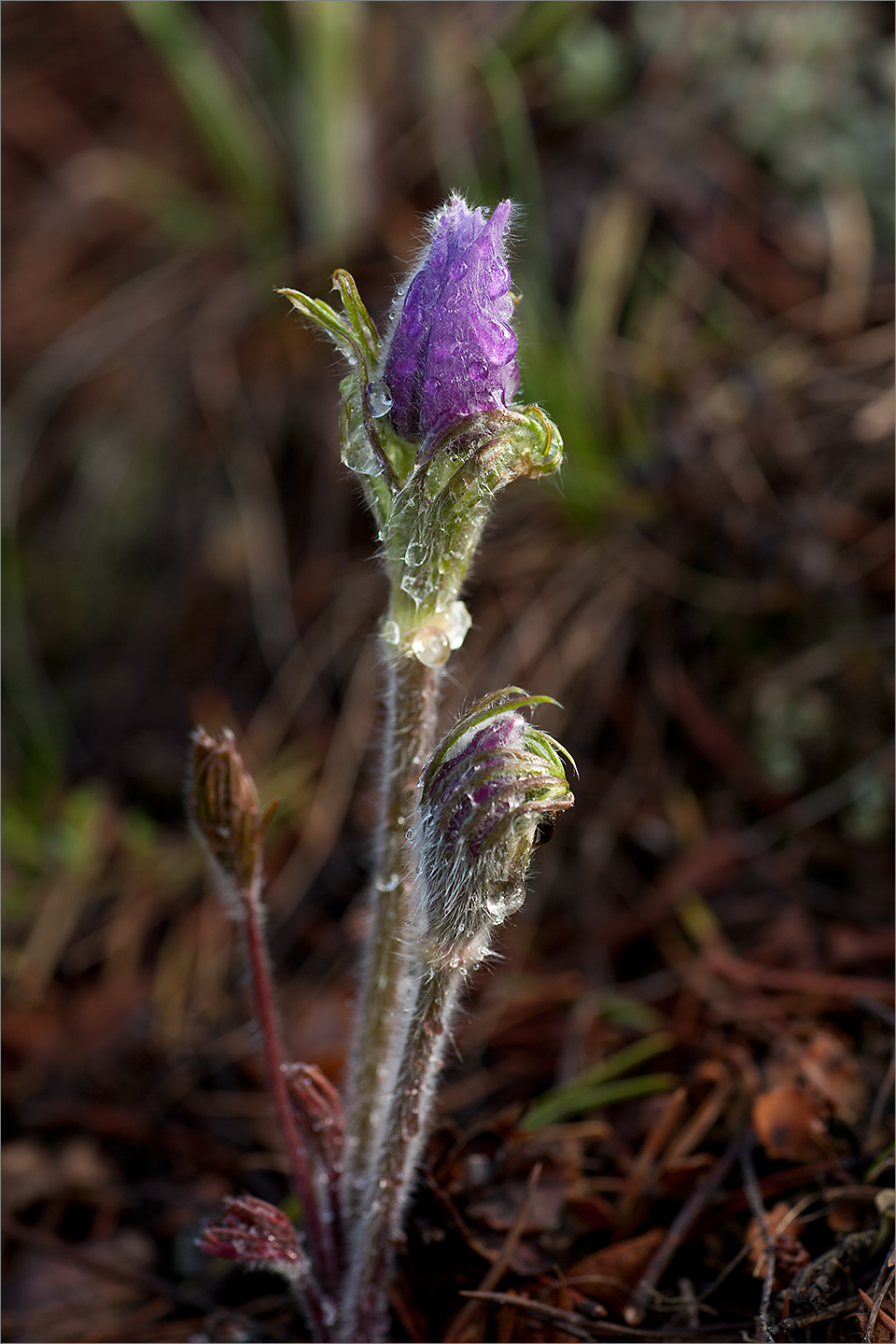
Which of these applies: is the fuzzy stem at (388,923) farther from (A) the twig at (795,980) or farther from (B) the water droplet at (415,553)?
(A) the twig at (795,980)

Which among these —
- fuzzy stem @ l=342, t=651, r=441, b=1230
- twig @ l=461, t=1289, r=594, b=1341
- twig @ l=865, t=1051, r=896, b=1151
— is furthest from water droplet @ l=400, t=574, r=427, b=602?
twig @ l=865, t=1051, r=896, b=1151

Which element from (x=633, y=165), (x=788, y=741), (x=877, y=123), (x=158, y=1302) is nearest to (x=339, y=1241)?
(x=158, y=1302)

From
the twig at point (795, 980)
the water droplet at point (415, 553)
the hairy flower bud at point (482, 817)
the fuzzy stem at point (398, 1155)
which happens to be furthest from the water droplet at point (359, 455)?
the twig at point (795, 980)

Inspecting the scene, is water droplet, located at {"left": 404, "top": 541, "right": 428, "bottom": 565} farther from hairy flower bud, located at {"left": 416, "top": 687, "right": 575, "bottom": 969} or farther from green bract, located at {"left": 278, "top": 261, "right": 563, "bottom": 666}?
hairy flower bud, located at {"left": 416, "top": 687, "right": 575, "bottom": 969}

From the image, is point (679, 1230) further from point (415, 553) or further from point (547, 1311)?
point (415, 553)

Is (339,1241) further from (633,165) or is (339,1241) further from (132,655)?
(633,165)

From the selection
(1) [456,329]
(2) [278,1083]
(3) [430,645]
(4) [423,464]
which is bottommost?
(2) [278,1083]

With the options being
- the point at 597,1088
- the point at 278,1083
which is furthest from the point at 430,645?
the point at 597,1088
